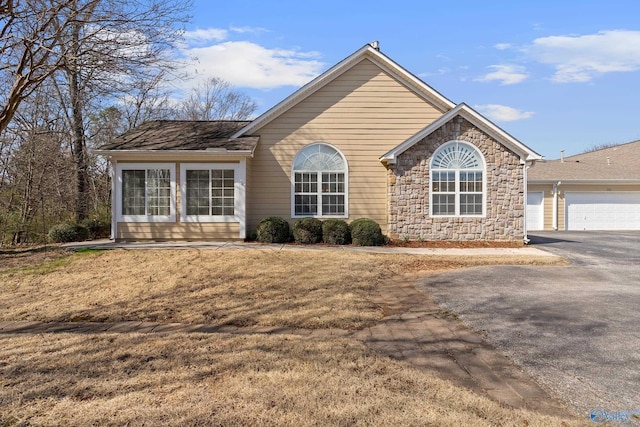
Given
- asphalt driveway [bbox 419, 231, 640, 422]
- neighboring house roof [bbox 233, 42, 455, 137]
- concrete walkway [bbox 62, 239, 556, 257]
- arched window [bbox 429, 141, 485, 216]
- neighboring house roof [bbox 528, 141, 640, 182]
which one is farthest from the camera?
neighboring house roof [bbox 528, 141, 640, 182]

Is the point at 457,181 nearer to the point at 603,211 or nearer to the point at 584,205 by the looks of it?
the point at 584,205

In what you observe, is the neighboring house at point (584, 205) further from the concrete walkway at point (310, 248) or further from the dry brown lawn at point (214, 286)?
the dry brown lawn at point (214, 286)

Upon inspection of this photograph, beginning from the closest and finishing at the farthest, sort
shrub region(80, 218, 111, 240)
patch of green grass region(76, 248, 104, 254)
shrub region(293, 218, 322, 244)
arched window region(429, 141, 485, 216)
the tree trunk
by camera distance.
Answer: patch of green grass region(76, 248, 104, 254) < shrub region(293, 218, 322, 244) < arched window region(429, 141, 485, 216) < shrub region(80, 218, 111, 240) < the tree trunk

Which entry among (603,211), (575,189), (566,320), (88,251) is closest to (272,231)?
(88,251)

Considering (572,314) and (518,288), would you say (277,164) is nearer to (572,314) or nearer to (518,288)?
(518,288)

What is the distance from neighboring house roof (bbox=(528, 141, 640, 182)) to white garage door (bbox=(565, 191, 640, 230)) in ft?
2.82

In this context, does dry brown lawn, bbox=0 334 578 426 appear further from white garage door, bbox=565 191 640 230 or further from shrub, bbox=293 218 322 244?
white garage door, bbox=565 191 640 230

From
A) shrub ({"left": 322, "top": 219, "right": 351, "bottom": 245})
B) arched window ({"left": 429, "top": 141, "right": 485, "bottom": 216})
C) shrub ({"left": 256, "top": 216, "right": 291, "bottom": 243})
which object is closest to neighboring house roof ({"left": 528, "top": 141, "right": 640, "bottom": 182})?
arched window ({"left": 429, "top": 141, "right": 485, "bottom": 216})

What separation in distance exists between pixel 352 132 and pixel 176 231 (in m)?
7.22

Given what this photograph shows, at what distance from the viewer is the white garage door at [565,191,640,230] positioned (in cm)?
2205

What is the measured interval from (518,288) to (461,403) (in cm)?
529

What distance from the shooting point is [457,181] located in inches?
567

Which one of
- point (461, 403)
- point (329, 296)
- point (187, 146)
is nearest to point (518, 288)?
point (329, 296)

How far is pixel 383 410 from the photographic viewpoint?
309 centimetres
